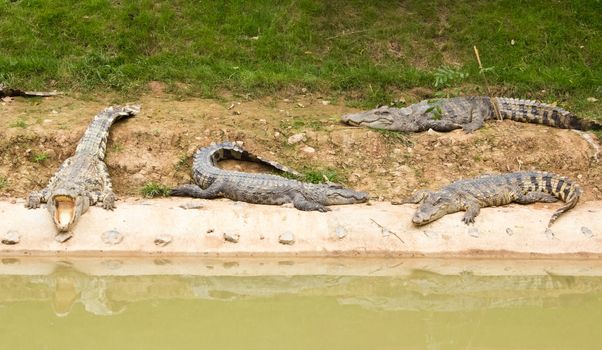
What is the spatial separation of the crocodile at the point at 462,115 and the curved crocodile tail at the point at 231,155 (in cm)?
124

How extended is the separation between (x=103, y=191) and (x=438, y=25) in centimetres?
609

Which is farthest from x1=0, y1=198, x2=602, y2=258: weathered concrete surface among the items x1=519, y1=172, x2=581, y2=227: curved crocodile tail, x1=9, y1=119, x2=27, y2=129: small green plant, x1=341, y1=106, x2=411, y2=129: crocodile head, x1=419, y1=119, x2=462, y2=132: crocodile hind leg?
x1=419, y1=119, x2=462, y2=132: crocodile hind leg

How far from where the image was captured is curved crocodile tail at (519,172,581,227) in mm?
8104

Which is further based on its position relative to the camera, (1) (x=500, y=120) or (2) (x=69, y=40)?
(2) (x=69, y=40)

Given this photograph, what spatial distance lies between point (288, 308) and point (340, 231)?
126 cm

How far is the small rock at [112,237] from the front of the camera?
23.6ft

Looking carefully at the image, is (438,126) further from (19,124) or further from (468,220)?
(19,124)

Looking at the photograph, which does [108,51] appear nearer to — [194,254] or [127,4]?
[127,4]

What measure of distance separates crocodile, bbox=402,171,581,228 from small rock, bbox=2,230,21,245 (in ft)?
11.9

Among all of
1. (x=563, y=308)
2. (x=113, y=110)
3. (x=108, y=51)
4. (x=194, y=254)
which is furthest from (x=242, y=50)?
(x=563, y=308)

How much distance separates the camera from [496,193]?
816 centimetres

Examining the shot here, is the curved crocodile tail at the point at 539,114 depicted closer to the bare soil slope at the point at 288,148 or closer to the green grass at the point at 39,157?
the bare soil slope at the point at 288,148

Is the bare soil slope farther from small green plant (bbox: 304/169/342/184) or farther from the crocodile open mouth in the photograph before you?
the crocodile open mouth

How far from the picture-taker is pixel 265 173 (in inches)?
341
